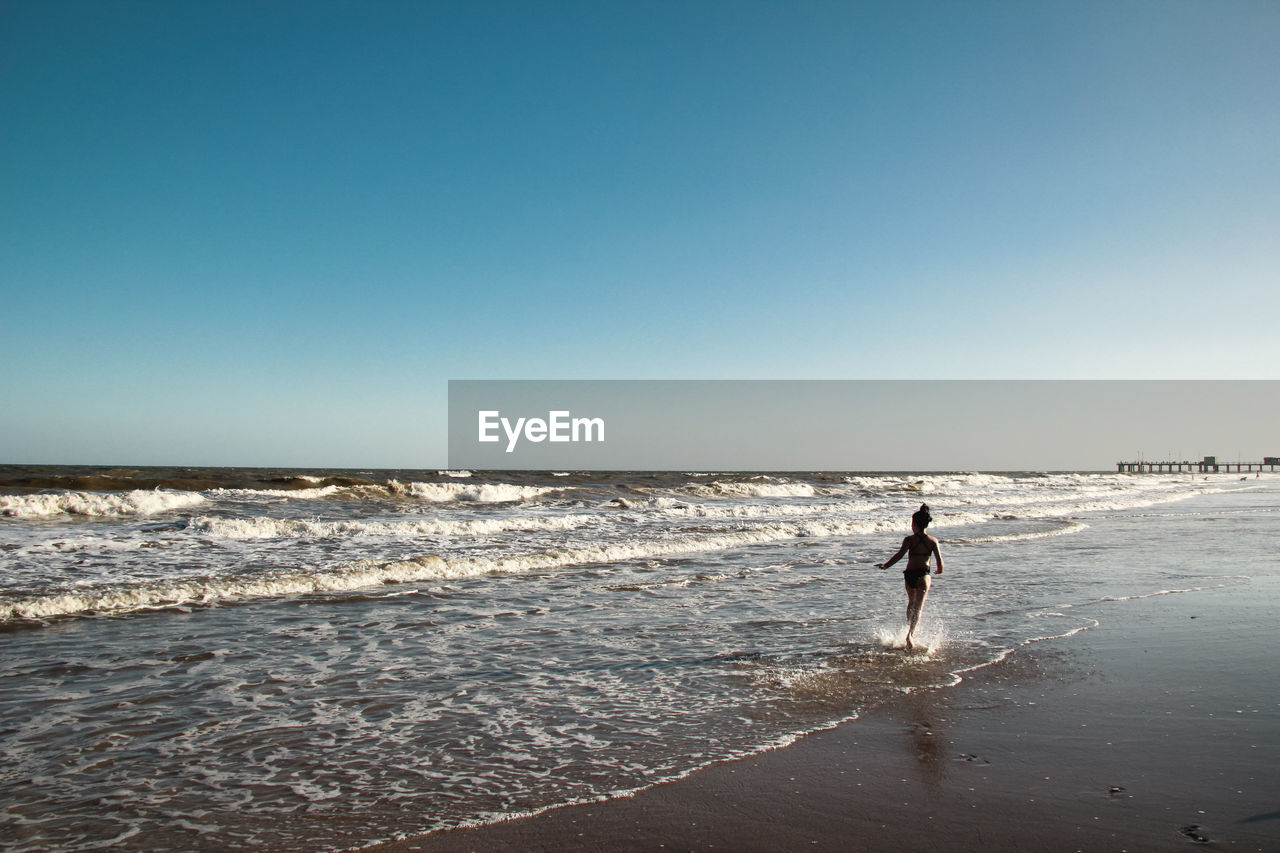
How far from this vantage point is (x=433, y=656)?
30.2 ft

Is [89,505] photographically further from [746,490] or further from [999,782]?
[746,490]

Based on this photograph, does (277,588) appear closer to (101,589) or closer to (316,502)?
(101,589)

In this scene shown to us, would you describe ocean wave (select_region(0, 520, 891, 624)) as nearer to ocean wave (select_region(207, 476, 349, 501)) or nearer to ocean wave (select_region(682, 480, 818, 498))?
ocean wave (select_region(207, 476, 349, 501))

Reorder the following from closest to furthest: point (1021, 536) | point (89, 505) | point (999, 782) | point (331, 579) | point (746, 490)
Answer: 1. point (999, 782)
2. point (331, 579)
3. point (1021, 536)
4. point (89, 505)
5. point (746, 490)

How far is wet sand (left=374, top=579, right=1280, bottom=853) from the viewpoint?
4508mm

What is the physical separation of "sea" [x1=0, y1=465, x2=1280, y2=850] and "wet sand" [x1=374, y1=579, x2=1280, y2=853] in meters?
0.36

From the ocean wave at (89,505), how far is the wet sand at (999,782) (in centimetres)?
2710

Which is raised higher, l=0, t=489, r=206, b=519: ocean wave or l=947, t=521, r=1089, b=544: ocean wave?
l=0, t=489, r=206, b=519: ocean wave

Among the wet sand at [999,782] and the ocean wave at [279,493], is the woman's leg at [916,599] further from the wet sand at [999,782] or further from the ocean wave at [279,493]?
the ocean wave at [279,493]

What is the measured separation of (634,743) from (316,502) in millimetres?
31636

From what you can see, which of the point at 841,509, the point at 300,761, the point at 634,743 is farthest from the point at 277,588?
the point at 841,509

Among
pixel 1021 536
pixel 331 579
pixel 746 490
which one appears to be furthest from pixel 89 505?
pixel 746 490

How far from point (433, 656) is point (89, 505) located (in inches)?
951

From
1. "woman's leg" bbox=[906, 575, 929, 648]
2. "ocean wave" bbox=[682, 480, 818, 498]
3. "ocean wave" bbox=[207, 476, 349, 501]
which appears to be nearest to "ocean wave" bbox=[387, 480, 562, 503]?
"ocean wave" bbox=[207, 476, 349, 501]
